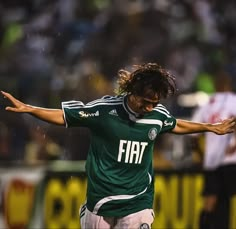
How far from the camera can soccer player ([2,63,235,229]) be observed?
6.46m

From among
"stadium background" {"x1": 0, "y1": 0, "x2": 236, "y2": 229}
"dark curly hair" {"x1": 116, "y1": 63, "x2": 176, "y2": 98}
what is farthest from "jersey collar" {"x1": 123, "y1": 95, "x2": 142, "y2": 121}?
"stadium background" {"x1": 0, "y1": 0, "x2": 236, "y2": 229}

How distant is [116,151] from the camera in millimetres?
6473

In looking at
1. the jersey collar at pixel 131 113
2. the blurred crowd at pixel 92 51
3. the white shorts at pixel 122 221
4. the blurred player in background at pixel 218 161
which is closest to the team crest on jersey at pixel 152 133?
the jersey collar at pixel 131 113

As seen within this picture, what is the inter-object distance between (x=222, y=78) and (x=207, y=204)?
1.55 m

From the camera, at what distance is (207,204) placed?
10.5 meters

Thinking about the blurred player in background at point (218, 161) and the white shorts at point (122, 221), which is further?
the blurred player in background at point (218, 161)

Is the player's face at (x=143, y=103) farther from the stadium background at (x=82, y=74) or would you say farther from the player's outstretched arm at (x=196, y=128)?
the stadium background at (x=82, y=74)

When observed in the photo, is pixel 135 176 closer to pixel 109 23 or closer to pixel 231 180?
pixel 231 180

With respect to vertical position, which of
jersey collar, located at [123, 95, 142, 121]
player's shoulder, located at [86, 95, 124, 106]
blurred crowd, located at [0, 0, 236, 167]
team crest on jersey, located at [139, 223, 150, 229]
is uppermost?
blurred crowd, located at [0, 0, 236, 167]

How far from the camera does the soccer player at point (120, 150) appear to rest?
6465 millimetres

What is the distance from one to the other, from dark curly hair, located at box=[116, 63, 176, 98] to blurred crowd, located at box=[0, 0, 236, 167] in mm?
5204

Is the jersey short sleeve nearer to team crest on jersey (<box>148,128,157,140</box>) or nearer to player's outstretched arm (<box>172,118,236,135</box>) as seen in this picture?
team crest on jersey (<box>148,128,157,140</box>)

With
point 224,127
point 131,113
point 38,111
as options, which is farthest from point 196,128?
point 38,111

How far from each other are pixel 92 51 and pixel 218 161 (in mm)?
3657
